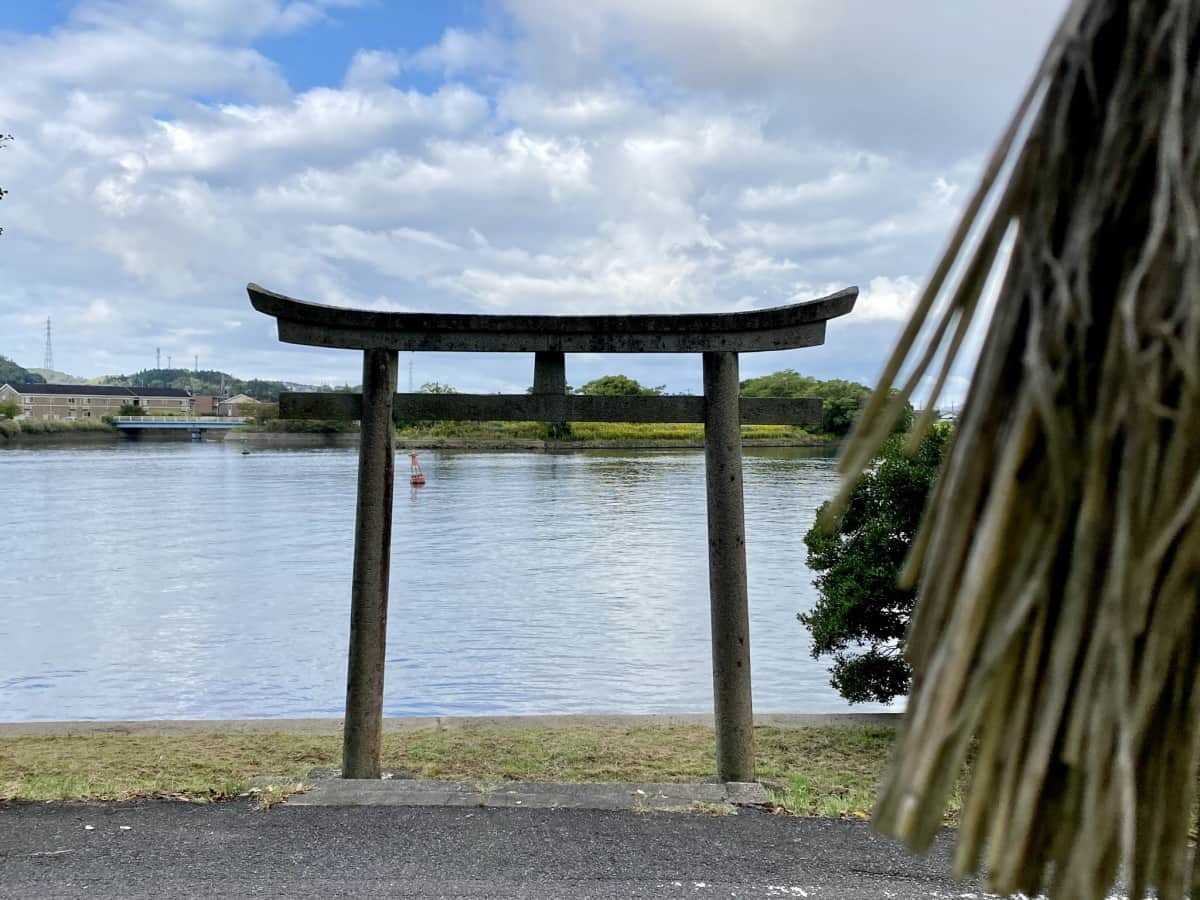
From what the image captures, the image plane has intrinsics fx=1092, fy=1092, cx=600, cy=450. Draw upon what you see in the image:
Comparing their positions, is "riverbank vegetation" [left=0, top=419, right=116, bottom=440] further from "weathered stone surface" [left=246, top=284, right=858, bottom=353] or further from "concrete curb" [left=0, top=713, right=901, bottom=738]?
"weathered stone surface" [left=246, top=284, right=858, bottom=353]

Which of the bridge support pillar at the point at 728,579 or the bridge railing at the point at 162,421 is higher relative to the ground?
the bridge railing at the point at 162,421

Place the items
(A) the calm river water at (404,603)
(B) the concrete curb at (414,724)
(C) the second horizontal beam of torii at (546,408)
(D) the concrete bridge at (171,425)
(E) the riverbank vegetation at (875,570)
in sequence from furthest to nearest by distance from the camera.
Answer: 1. (D) the concrete bridge at (171,425)
2. (A) the calm river water at (404,603)
3. (B) the concrete curb at (414,724)
4. (E) the riverbank vegetation at (875,570)
5. (C) the second horizontal beam of torii at (546,408)

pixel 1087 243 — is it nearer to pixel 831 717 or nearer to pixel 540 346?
pixel 540 346

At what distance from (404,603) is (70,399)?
72642 millimetres

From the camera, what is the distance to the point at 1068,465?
81cm

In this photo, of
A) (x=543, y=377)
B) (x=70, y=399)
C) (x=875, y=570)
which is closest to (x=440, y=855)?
(x=543, y=377)

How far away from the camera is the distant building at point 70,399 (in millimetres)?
74812

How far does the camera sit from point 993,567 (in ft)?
2.65

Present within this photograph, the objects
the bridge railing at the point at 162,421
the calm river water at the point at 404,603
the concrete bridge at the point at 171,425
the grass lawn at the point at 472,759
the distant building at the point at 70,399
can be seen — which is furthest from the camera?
the distant building at the point at 70,399

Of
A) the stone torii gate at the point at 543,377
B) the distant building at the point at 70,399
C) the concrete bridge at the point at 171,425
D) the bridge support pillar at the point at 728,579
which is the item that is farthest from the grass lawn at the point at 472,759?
the distant building at the point at 70,399

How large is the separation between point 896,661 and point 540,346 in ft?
9.46

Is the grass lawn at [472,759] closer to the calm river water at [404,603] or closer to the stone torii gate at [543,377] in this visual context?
the stone torii gate at [543,377]

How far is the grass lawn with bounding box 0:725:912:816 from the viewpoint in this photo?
4.77m

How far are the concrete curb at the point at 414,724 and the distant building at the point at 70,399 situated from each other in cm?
7327
